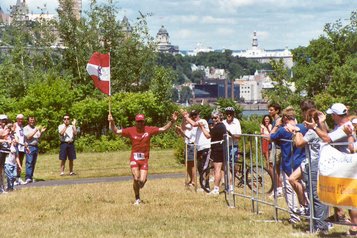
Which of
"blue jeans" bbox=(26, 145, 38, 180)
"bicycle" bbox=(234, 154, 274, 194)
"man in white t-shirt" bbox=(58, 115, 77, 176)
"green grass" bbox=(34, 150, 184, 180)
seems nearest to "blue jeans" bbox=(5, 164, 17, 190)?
"blue jeans" bbox=(26, 145, 38, 180)

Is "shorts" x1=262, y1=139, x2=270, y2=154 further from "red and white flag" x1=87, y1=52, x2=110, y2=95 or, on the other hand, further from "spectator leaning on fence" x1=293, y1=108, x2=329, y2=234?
"red and white flag" x1=87, y1=52, x2=110, y2=95

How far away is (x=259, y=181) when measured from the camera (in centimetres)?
1767

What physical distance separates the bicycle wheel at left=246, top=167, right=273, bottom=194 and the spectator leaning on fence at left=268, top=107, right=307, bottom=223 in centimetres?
191

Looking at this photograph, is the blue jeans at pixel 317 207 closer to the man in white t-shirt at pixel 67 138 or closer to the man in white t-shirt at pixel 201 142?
the man in white t-shirt at pixel 201 142

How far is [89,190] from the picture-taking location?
23031 mm

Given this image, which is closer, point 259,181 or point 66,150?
point 259,181

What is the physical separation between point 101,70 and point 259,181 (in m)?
5.87

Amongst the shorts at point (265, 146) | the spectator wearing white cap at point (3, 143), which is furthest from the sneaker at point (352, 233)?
the spectator wearing white cap at point (3, 143)

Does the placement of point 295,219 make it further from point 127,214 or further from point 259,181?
point 127,214

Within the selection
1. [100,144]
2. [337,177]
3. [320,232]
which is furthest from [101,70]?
[100,144]

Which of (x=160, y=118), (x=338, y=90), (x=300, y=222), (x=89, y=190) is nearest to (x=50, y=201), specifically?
(x=89, y=190)

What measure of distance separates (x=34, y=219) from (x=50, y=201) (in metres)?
3.33

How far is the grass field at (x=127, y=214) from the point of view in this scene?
14165mm

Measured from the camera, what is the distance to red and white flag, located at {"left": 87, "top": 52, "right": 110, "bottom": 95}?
21.8 m
